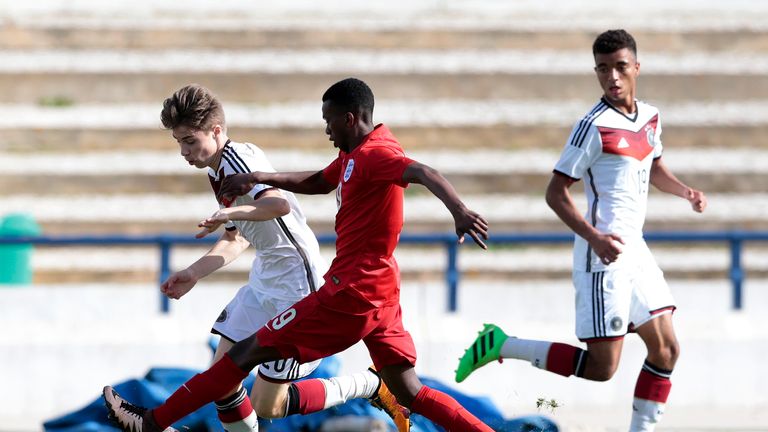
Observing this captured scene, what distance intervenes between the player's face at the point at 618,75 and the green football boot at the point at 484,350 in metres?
1.36

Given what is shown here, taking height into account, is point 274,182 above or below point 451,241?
above

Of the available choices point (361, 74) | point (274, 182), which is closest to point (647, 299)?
point (274, 182)

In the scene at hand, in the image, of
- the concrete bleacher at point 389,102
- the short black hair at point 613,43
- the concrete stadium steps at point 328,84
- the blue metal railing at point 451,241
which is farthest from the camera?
the concrete stadium steps at point 328,84

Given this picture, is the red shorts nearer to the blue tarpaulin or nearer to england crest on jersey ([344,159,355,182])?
england crest on jersey ([344,159,355,182])

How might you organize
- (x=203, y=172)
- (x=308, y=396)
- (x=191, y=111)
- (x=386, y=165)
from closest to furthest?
(x=386, y=165)
(x=191, y=111)
(x=308, y=396)
(x=203, y=172)

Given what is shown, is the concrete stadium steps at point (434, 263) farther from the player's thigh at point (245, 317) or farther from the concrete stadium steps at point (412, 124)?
the player's thigh at point (245, 317)

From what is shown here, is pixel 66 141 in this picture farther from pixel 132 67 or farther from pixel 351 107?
pixel 351 107

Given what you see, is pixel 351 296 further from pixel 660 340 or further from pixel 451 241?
pixel 451 241

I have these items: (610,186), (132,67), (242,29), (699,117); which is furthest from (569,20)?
(610,186)

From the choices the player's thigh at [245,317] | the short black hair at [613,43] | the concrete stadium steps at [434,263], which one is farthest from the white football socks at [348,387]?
the concrete stadium steps at [434,263]

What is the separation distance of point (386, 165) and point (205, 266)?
1223 millimetres

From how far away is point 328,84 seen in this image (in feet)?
61.1

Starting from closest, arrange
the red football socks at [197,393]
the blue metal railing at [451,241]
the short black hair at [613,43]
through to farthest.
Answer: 1. the red football socks at [197,393]
2. the short black hair at [613,43]
3. the blue metal railing at [451,241]

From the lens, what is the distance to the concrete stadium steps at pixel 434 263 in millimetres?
17406
